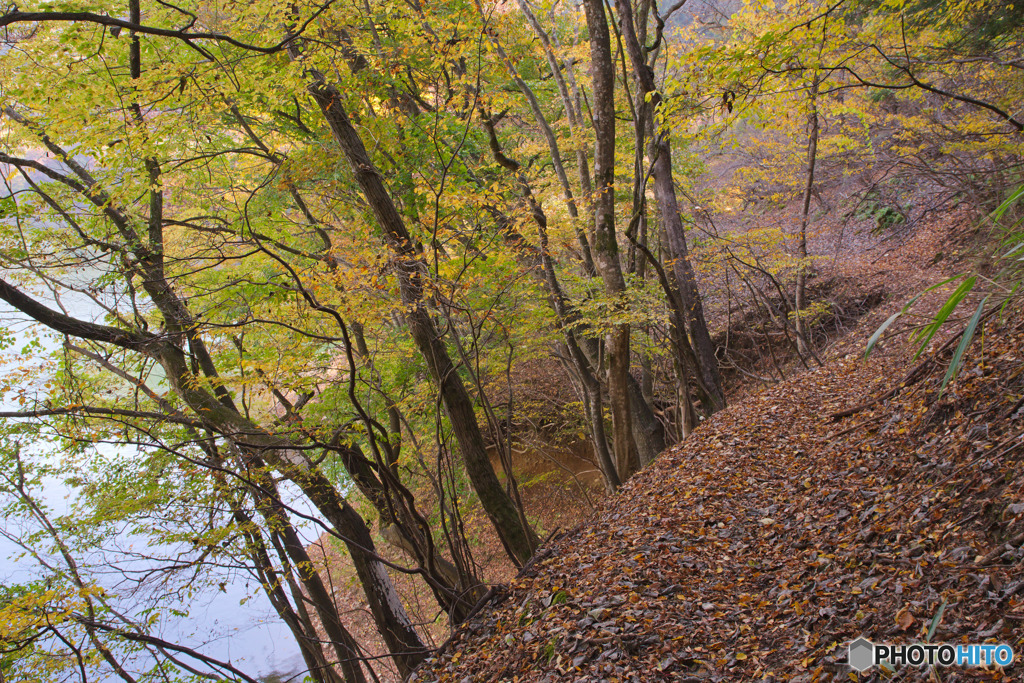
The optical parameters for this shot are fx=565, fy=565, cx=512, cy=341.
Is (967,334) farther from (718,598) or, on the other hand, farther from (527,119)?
(527,119)

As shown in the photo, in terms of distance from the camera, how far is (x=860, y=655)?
8.55 ft

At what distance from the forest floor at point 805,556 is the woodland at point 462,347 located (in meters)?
0.03

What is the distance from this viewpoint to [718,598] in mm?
3643

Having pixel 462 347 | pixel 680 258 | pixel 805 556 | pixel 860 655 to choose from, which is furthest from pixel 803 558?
pixel 680 258

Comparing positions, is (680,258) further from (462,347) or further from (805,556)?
Result: (805,556)

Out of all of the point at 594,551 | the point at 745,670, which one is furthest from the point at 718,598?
the point at 594,551

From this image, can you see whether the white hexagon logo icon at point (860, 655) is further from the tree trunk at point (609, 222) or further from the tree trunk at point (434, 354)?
the tree trunk at point (609, 222)

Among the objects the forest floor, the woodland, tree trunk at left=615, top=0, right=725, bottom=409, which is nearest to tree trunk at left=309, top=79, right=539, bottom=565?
the woodland

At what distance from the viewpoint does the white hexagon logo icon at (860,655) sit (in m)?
2.53

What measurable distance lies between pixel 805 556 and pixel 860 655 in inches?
44.3

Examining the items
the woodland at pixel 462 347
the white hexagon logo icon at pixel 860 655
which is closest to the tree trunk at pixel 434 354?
the woodland at pixel 462 347

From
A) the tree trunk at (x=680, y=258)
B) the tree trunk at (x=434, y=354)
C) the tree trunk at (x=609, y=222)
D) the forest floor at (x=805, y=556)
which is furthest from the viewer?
the tree trunk at (x=680, y=258)

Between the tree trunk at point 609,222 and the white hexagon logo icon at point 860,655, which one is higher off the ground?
the tree trunk at point 609,222

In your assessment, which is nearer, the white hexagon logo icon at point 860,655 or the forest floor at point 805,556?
the white hexagon logo icon at point 860,655
